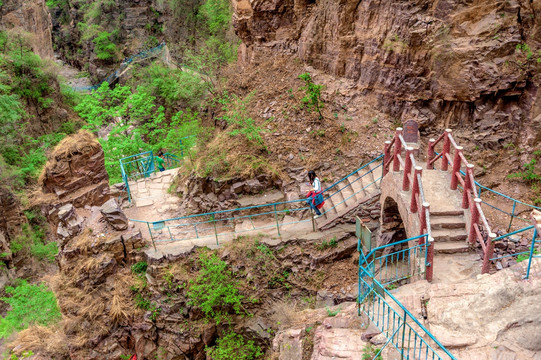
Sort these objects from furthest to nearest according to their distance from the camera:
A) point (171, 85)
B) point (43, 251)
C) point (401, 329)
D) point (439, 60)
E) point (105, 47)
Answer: point (105, 47) < point (171, 85) < point (43, 251) < point (439, 60) < point (401, 329)

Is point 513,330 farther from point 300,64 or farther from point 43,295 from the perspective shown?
point 43,295

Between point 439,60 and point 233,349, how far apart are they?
33.4 feet

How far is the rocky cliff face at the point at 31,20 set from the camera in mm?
29000

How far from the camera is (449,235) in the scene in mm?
8844

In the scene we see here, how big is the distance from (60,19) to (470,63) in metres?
41.6

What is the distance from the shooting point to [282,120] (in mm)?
14969

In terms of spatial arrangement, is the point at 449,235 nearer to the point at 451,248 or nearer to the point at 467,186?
the point at 451,248

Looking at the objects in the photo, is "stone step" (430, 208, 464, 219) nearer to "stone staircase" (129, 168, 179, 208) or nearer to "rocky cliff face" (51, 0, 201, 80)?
"stone staircase" (129, 168, 179, 208)

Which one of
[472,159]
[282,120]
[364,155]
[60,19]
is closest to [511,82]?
[472,159]

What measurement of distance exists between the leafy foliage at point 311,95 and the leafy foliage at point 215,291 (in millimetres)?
6115

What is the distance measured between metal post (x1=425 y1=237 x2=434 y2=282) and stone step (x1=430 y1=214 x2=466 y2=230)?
103cm

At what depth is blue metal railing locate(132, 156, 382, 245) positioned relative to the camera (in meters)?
13.1

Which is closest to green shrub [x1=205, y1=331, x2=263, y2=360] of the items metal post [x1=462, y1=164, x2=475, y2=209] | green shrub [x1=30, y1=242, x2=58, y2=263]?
metal post [x1=462, y1=164, x2=475, y2=209]

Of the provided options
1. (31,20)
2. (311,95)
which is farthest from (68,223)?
(31,20)
